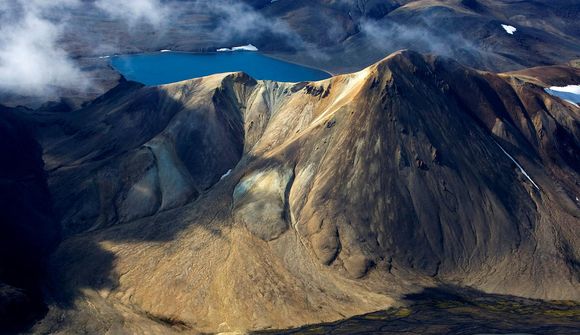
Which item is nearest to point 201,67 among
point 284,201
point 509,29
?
point 284,201

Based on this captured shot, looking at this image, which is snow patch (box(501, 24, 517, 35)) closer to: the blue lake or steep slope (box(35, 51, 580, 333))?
the blue lake

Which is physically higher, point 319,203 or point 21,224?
point 319,203

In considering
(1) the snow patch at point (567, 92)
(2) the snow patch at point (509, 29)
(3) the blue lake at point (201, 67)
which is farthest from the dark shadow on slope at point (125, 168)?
(2) the snow patch at point (509, 29)

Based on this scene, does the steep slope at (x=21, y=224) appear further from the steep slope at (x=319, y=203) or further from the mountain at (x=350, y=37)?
the mountain at (x=350, y=37)

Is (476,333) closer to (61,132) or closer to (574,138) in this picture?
(574,138)

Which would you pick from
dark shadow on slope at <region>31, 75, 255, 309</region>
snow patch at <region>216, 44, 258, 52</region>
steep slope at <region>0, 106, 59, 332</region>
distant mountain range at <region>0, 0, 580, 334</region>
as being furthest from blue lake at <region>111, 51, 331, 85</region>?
steep slope at <region>0, 106, 59, 332</region>

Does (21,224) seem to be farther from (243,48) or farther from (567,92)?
(243,48)
